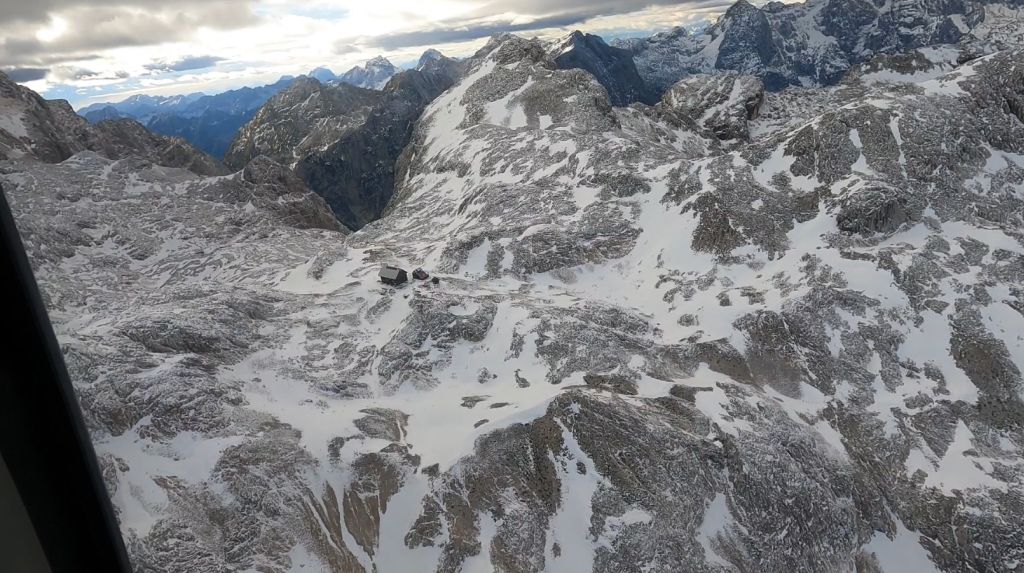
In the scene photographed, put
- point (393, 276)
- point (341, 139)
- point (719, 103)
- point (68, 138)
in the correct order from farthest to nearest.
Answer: point (341, 139) < point (719, 103) < point (68, 138) < point (393, 276)

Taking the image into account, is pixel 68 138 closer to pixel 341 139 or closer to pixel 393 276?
pixel 341 139

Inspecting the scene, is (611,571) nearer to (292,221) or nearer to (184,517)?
(184,517)

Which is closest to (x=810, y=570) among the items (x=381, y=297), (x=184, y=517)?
(x=184, y=517)

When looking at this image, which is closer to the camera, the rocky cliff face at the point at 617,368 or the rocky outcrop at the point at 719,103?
the rocky cliff face at the point at 617,368

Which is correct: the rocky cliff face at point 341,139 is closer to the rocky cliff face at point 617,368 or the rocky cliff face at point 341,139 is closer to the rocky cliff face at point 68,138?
the rocky cliff face at point 68,138

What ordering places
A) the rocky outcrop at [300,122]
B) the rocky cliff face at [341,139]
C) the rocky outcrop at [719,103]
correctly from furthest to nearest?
1. the rocky outcrop at [300,122]
2. the rocky cliff face at [341,139]
3. the rocky outcrop at [719,103]

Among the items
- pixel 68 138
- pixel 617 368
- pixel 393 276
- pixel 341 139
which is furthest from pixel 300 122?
pixel 617 368

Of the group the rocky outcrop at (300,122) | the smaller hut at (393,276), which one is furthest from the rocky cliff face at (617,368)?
the rocky outcrop at (300,122)
